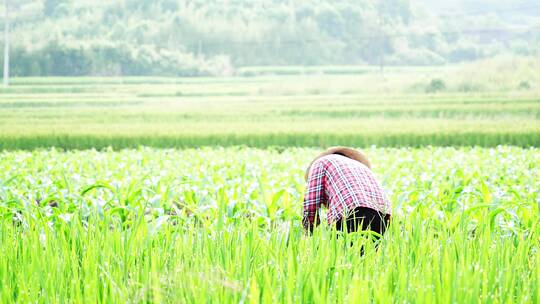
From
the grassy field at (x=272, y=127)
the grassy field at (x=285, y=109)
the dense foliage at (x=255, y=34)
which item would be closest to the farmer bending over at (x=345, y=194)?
the grassy field at (x=272, y=127)

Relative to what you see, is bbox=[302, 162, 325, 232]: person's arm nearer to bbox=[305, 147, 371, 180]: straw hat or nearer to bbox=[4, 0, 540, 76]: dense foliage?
bbox=[305, 147, 371, 180]: straw hat

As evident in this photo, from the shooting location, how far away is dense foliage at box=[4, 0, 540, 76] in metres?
10.1

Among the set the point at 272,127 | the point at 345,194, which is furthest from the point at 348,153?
the point at 272,127

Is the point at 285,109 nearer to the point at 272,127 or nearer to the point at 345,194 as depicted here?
the point at 272,127

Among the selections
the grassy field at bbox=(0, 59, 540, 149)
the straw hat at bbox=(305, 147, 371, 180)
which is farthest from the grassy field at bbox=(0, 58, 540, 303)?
the straw hat at bbox=(305, 147, 371, 180)

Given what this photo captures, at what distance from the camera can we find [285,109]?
34.3 feet

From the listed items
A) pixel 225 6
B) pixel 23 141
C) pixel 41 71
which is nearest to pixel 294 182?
pixel 23 141

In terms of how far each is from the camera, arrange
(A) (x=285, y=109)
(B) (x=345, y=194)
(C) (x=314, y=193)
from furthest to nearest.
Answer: (A) (x=285, y=109), (C) (x=314, y=193), (B) (x=345, y=194)

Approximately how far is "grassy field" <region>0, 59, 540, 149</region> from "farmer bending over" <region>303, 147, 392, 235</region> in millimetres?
7043

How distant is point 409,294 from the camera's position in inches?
51.9

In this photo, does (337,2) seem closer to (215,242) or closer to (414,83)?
(414,83)

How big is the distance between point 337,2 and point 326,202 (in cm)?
935

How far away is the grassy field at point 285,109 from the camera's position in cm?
945

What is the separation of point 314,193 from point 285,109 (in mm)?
7930
